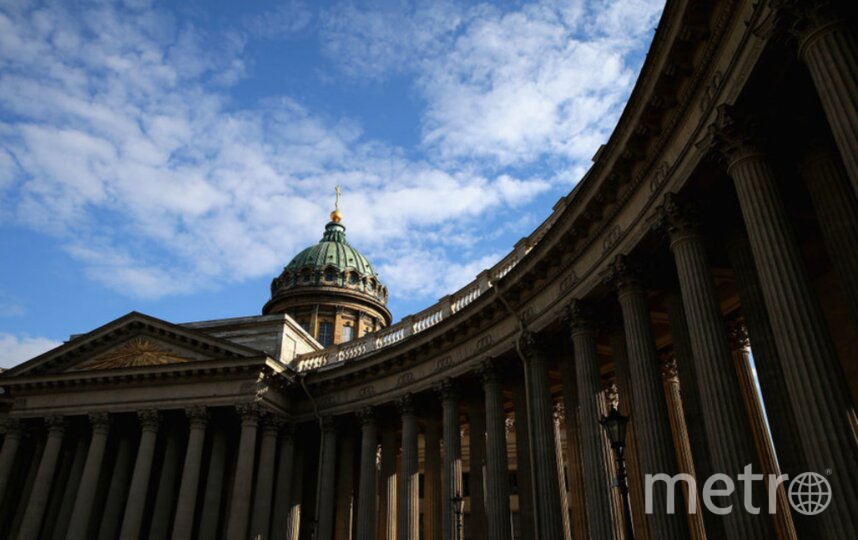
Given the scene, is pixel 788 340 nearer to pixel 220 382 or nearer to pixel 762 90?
Answer: pixel 762 90

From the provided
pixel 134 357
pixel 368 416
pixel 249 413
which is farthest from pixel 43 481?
pixel 368 416

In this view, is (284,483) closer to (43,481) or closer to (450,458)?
(450,458)

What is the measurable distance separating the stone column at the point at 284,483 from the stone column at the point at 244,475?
1756mm

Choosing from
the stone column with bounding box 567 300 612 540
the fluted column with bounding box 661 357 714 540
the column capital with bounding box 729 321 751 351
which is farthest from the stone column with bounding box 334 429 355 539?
the column capital with bounding box 729 321 751 351

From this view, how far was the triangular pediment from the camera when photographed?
37.0m

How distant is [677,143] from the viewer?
1666 centimetres

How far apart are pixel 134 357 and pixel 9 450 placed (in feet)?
28.9

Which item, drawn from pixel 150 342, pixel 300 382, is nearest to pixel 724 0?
pixel 300 382

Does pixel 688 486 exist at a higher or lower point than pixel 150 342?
lower

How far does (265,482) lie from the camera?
112ft

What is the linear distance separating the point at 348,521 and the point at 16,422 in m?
20.2

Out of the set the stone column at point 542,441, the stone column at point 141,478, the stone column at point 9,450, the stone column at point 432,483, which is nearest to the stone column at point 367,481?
the stone column at point 432,483

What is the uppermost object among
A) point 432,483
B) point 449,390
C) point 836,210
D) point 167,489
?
point 449,390

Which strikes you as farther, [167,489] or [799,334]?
[167,489]
